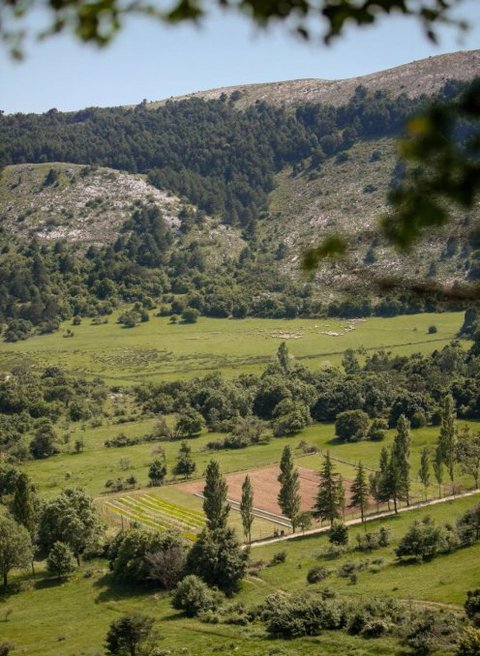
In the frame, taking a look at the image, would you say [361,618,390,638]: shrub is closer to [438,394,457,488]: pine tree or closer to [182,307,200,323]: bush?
[438,394,457,488]: pine tree

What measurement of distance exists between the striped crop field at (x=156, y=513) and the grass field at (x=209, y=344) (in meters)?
52.1

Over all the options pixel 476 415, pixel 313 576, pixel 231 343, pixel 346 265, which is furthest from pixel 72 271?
pixel 346 265

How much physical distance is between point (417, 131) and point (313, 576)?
50517 mm

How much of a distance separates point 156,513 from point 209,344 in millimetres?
81061

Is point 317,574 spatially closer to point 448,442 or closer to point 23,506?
point 448,442

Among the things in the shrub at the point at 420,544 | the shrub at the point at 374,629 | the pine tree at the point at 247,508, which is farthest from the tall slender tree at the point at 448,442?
the shrub at the point at 374,629

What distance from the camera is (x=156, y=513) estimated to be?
69.6m

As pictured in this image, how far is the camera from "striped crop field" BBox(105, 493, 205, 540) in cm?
6566

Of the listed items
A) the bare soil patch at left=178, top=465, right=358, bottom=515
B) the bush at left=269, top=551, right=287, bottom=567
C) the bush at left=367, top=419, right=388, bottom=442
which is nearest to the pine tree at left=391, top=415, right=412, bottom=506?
the bare soil patch at left=178, top=465, right=358, bottom=515

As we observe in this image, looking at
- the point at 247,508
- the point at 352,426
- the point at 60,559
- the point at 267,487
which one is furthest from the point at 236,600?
the point at 352,426

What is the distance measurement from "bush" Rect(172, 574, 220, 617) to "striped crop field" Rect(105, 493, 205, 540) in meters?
10.8

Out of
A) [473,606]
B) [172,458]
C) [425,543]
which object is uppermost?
[473,606]

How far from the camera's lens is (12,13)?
5605 millimetres

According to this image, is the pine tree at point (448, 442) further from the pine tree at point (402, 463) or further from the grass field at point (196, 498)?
the grass field at point (196, 498)
